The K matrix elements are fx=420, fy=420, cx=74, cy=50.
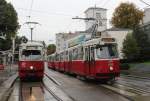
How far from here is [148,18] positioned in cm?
10969

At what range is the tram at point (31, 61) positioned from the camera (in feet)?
104

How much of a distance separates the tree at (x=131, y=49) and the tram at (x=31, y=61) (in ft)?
112

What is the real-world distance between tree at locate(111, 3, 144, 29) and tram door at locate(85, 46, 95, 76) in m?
69.3

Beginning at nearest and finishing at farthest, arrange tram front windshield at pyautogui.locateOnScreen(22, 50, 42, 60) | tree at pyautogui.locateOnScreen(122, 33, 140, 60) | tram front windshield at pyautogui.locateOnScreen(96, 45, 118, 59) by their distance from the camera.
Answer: tram front windshield at pyautogui.locateOnScreen(96, 45, 118, 59), tram front windshield at pyautogui.locateOnScreen(22, 50, 42, 60), tree at pyautogui.locateOnScreen(122, 33, 140, 60)

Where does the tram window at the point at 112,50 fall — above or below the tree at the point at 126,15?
below

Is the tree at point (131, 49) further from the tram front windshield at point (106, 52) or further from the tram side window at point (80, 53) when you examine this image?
the tram front windshield at point (106, 52)

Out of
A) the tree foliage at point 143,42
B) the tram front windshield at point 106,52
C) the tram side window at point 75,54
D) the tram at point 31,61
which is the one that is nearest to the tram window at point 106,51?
the tram front windshield at point 106,52

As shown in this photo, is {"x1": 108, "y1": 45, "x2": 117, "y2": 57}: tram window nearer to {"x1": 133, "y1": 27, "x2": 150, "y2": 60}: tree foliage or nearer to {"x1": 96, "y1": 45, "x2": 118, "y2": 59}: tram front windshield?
{"x1": 96, "y1": 45, "x2": 118, "y2": 59}: tram front windshield

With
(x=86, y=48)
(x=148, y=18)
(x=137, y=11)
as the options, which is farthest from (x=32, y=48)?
(x=148, y=18)

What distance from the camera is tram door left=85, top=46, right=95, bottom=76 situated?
2815 centimetres

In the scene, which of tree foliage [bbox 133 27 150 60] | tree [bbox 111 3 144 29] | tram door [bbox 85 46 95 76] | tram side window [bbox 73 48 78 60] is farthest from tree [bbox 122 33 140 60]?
tram door [bbox 85 46 95 76]

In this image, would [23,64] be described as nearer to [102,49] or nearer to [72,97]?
[102,49]

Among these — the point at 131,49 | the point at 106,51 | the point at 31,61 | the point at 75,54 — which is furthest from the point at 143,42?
the point at 106,51

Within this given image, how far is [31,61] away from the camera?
31.8m
